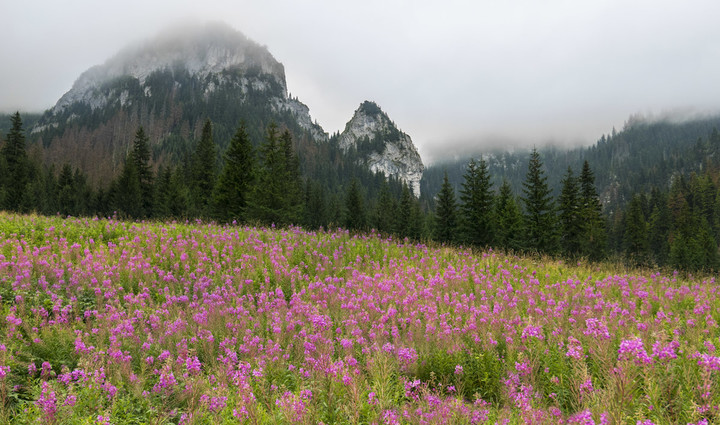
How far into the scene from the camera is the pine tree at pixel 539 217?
35562 millimetres

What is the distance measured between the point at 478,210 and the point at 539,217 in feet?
20.5

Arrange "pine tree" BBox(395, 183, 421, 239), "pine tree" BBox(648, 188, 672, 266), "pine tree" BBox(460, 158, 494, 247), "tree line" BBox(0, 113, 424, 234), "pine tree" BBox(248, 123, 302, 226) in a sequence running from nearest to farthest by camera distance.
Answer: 1. "pine tree" BBox(248, 123, 302, 226)
2. "tree line" BBox(0, 113, 424, 234)
3. "pine tree" BBox(460, 158, 494, 247)
4. "pine tree" BBox(395, 183, 421, 239)
5. "pine tree" BBox(648, 188, 672, 266)

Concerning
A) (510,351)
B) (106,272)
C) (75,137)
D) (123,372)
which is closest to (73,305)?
(106,272)

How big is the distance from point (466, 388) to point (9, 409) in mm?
4296

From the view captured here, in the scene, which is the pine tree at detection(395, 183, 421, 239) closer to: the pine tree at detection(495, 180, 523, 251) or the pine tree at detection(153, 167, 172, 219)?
the pine tree at detection(495, 180, 523, 251)

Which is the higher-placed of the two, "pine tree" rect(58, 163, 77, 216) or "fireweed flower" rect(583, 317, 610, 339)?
"pine tree" rect(58, 163, 77, 216)

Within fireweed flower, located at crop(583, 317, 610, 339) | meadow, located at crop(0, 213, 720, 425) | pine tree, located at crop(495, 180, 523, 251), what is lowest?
meadow, located at crop(0, 213, 720, 425)

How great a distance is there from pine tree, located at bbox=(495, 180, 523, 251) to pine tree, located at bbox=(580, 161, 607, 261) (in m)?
7.47

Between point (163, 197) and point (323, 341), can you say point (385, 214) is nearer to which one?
point (163, 197)

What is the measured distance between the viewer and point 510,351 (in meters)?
3.97

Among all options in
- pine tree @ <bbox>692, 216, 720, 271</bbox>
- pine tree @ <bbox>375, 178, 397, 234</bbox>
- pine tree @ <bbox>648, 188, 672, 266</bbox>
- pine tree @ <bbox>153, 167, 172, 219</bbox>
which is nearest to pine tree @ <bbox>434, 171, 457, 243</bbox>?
pine tree @ <bbox>375, 178, 397, 234</bbox>

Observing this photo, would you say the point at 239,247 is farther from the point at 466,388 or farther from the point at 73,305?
the point at 466,388

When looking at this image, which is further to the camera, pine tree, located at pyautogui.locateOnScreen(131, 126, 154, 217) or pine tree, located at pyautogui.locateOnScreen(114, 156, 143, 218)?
pine tree, located at pyautogui.locateOnScreen(131, 126, 154, 217)

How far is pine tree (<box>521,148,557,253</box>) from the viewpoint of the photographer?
A: 1400 inches
